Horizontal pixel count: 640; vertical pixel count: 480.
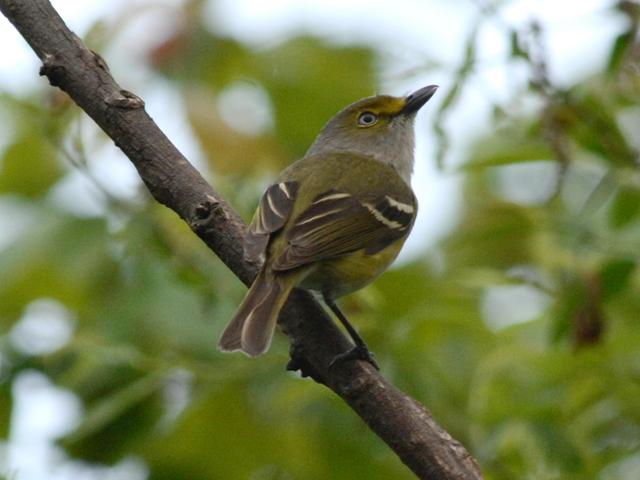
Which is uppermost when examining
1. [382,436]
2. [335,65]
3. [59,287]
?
[335,65]

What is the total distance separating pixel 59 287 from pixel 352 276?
5.98 feet

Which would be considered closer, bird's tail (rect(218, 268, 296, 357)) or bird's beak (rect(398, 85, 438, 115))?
bird's tail (rect(218, 268, 296, 357))

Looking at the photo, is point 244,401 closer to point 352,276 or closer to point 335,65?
point 352,276

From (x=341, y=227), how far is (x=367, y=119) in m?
1.86

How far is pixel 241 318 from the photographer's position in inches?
142

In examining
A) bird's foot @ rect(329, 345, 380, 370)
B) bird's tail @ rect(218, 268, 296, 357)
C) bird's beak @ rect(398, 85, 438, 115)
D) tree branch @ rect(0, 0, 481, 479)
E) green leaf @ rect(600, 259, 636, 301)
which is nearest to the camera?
tree branch @ rect(0, 0, 481, 479)

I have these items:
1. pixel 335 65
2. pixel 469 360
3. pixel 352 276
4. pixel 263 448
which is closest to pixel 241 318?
pixel 352 276

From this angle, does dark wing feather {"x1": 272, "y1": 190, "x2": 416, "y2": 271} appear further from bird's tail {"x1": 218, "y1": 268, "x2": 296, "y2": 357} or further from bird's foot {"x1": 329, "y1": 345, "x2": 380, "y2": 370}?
bird's foot {"x1": 329, "y1": 345, "x2": 380, "y2": 370}

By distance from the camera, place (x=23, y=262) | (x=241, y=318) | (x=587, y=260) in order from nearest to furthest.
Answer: (x=241, y=318) → (x=587, y=260) → (x=23, y=262)

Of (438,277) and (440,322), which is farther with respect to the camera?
(438,277)

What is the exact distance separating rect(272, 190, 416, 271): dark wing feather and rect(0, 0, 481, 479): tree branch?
0.70m

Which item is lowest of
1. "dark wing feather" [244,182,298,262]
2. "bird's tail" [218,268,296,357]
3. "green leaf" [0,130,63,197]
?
"bird's tail" [218,268,296,357]

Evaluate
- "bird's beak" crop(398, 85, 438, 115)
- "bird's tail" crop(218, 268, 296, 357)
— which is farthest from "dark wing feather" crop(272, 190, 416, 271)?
"bird's beak" crop(398, 85, 438, 115)

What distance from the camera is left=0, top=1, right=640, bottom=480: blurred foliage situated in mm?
3975
